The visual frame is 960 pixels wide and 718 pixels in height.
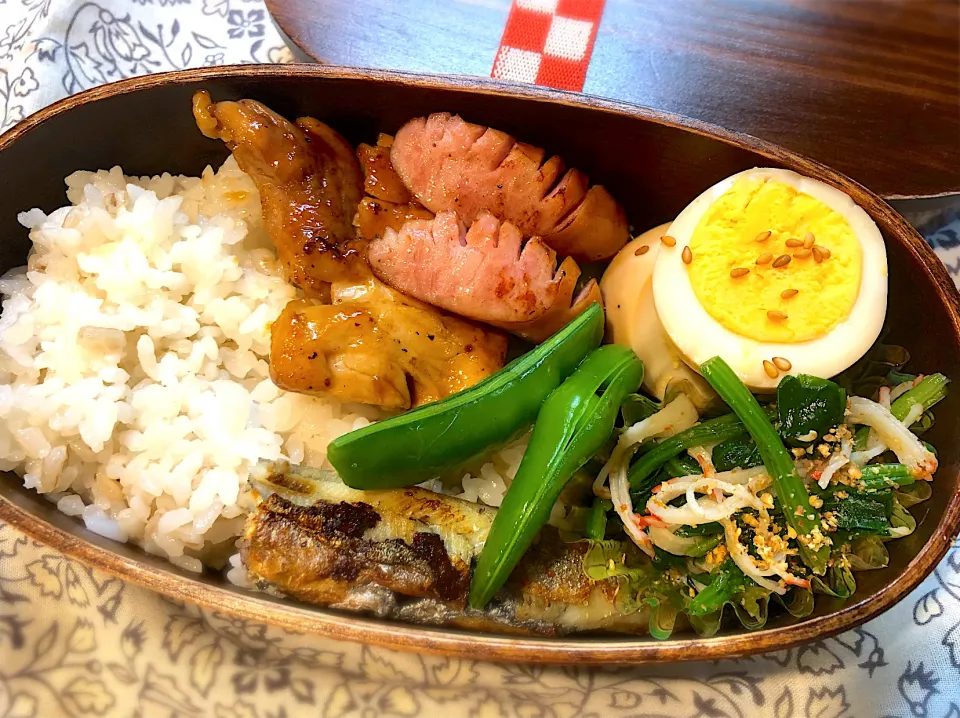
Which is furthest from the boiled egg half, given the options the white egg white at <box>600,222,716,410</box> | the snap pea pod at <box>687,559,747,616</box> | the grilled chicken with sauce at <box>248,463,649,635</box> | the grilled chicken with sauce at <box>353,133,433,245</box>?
the grilled chicken with sauce at <box>353,133,433,245</box>

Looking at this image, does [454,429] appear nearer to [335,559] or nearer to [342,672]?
[335,559]

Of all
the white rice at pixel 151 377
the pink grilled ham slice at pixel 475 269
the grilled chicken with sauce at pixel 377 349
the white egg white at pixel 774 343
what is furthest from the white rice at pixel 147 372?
the white egg white at pixel 774 343

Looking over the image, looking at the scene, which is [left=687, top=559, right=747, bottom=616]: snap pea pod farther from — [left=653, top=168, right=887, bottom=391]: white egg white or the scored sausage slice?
the scored sausage slice

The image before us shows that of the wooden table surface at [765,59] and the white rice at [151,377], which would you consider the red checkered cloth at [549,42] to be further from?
the white rice at [151,377]

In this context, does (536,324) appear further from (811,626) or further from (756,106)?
(756,106)

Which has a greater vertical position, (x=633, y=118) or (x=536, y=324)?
(x=633, y=118)

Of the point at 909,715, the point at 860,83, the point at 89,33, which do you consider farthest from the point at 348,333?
the point at 860,83
